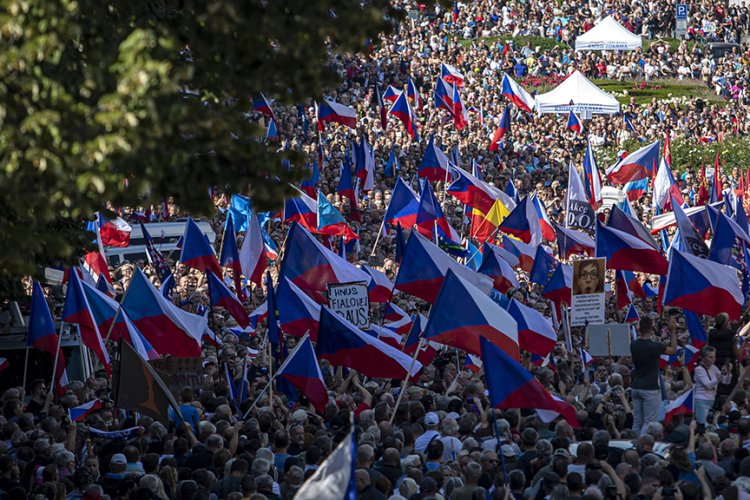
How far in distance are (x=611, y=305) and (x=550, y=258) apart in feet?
8.61

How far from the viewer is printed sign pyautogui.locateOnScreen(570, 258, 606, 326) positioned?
18344 millimetres

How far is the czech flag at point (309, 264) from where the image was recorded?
1773cm

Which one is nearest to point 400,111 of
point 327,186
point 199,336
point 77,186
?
point 327,186

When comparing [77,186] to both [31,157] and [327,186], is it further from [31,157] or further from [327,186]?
[327,186]

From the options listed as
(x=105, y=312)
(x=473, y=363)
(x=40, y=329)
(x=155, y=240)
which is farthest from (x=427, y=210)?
(x=40, y=329)

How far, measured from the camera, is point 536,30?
176 ft

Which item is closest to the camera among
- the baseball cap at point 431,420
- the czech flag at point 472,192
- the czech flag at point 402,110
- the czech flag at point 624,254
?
the baseball cap at point 431,420

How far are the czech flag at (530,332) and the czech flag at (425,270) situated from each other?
45 centimetres

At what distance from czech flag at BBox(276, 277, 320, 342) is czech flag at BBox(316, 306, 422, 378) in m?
1.75

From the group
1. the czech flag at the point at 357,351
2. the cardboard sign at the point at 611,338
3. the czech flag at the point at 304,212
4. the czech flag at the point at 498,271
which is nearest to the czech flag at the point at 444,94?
the czech flag at the point at 304,212

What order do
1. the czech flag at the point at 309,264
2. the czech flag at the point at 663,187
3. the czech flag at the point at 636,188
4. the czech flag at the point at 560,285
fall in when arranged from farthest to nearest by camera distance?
the czech flag at the point at 636,188
the czech flag at the point at 663,187
the czech flag at the point at 560,285
the czech flag at the point at 309,264

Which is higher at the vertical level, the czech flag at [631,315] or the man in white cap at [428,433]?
the man in white cap at [428,433]

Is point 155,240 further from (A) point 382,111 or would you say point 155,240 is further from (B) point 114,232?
(A) point 382,111

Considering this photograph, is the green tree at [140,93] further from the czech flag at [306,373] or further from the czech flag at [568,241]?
the czech flag at [568,241]
